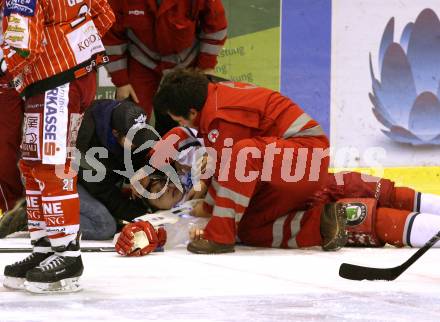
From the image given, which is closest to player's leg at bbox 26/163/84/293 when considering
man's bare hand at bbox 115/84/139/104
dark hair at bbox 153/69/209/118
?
dark hair at bbox 153/69/209/118

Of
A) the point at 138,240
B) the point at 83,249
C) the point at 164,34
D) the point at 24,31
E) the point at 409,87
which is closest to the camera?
the point at 24,31

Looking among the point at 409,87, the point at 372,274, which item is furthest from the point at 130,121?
the point at 409,87

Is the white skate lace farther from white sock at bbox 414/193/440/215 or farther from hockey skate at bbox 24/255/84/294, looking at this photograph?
white sock at bbox 414/193/440/215

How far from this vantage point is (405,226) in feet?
10.6

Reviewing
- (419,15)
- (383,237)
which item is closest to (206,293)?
(383,237)

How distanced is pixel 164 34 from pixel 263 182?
111 cm

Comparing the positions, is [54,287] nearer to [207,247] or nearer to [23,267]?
[23,267]

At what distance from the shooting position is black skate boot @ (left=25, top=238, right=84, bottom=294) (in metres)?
2.21

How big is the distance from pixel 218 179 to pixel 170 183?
52cm

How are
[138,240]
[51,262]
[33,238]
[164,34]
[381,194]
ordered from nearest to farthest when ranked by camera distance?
1. [51,262]
2. [33,238]
3. [138,240]
4. [381,194]
5. [164,34]

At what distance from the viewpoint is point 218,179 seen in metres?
3.10

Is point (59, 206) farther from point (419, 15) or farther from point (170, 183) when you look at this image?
point (419, 15)

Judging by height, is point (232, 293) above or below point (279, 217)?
below

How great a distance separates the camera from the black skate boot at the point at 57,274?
7.26 feet
